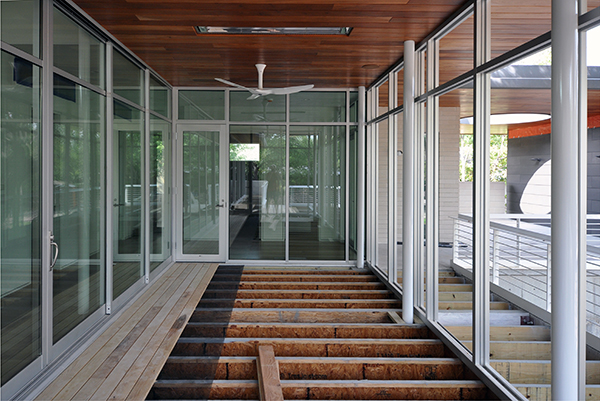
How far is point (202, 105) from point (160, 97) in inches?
33.3

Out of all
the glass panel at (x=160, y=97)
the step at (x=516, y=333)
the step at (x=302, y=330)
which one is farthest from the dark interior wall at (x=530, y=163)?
the glass panel at (x=160, y=97)

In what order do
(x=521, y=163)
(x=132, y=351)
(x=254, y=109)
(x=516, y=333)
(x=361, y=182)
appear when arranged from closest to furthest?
(x=521, y=163) < (x=132, y=351) < (x=516, y=333) < (x=361, y=182) < (x=254, y=109)

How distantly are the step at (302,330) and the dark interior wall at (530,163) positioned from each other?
188 centimetres

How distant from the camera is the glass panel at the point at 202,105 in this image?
738cm

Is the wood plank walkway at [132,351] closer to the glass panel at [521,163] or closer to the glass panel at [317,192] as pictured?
the glass panel at [317,192]

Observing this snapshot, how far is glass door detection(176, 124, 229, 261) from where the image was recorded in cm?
743

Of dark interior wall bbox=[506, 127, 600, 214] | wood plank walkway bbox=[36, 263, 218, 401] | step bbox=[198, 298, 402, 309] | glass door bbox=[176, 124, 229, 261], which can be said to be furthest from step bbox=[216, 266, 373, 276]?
dark interior wall bbox=[506, 127, 600, 214]

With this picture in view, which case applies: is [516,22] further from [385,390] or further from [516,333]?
[516,333]

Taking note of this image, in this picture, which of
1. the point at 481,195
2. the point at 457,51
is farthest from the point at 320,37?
the point at 481,195

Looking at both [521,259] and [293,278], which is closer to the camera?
[521,259]

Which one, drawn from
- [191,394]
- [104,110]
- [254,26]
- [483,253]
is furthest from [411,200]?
[104,110]

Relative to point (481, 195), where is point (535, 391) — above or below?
below

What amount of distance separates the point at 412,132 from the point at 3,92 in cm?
344

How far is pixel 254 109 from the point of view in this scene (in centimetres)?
736
